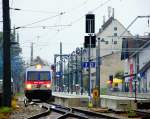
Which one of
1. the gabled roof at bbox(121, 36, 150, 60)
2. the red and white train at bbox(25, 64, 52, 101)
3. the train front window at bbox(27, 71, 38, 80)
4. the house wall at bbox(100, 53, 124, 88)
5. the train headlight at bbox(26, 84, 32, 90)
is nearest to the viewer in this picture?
the red and white train at bbox(25, 64, 52, 101)

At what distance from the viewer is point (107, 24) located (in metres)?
131

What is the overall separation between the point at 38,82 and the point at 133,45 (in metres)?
49.4

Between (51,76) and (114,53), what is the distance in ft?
242

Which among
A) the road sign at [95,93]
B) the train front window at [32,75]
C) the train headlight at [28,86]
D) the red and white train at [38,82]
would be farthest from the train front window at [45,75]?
the road sign at [95,93]

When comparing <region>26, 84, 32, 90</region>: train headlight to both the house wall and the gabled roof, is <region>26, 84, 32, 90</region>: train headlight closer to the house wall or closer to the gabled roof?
the gabled roof

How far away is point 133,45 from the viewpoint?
97.8 meters

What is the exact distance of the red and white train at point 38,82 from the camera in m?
50.1

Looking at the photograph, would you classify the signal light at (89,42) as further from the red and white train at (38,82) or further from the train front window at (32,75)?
the train front window at (32,75)

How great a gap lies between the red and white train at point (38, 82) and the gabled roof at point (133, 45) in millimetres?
38192

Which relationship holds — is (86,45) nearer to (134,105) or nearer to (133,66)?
(134,105)

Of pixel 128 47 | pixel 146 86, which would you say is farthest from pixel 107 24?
pixel 146 86

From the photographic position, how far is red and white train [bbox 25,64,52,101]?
50.1 meters

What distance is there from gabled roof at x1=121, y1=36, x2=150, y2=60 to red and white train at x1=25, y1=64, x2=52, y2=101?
38.2 m

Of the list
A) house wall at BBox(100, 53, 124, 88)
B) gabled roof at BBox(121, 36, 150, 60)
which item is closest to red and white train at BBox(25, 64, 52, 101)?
gabled roof at BBox(121, 36, 150, 60)
